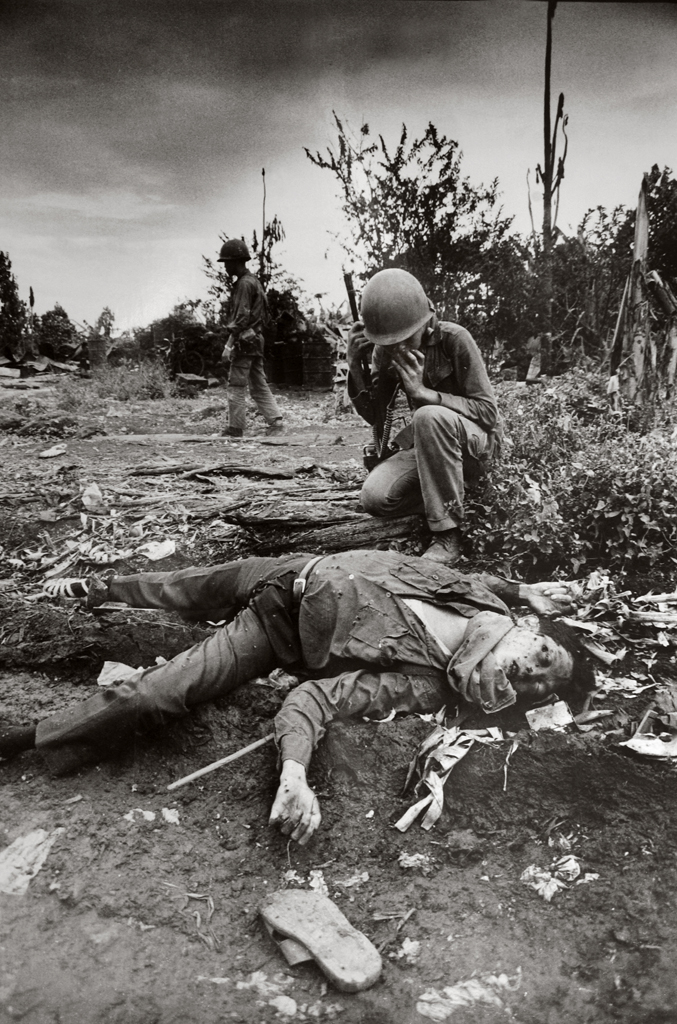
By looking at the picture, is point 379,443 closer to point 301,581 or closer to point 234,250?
point 301,581

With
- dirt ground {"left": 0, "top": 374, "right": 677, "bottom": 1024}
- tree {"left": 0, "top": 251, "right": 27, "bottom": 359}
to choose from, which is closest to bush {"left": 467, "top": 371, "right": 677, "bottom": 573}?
dirt ground {"left": 0, "top": 374, "right": 677, "bottom": 1024}

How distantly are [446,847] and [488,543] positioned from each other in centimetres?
116

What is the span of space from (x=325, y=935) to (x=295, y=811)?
28 centimetres

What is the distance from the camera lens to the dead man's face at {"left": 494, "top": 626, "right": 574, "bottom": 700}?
6.17 ft

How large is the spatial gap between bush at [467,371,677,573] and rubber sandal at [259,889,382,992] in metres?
1.36

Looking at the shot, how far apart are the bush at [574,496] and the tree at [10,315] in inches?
67.7

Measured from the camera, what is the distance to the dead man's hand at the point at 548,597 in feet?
6.93

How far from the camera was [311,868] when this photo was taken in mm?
1572

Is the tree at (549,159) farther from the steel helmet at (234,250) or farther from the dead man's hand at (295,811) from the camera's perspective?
the dead man's hand at (295,811)

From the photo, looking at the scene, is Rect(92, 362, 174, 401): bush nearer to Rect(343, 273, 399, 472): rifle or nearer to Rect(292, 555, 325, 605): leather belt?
Rect(343, 273, 399, 472): rifle

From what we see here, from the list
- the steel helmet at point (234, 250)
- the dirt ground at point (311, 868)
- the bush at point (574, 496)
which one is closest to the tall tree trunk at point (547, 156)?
the bush at point (574, 496)

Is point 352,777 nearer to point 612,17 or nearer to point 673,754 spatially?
point 673,754

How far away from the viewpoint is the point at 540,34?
2.03 metres

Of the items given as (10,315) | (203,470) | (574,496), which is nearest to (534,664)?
(574,496)
